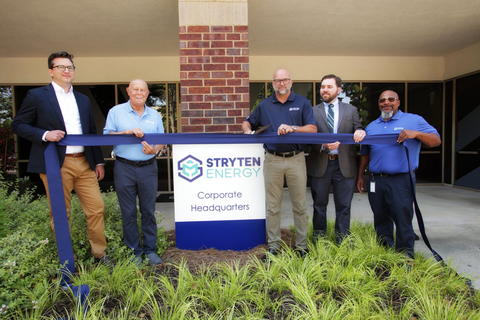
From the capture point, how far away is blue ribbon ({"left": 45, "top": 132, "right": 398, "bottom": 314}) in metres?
2.58

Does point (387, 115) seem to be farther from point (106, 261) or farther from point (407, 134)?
point (106, 261)

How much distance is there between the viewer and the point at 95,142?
283cm

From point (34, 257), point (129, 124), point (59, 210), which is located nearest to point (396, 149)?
point (129, 124)

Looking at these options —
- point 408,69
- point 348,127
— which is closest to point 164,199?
point 348,127

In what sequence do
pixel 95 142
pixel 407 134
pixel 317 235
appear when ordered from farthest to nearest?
1. pixel 317 235
2. pixel 407 134
3. pixel 95 142

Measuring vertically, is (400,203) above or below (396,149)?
below

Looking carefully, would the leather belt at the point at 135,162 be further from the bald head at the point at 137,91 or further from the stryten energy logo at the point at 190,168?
the bald head at the point at 137,91

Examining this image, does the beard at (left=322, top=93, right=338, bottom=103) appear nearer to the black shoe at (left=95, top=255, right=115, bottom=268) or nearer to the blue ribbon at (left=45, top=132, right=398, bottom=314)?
the blue ribbon at (left=45, top=132, right=398, bottom=314)

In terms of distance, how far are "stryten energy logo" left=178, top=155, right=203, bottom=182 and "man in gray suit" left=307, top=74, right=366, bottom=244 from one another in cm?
129

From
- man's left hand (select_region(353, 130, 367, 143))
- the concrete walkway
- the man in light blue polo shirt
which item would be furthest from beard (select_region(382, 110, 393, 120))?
the man in light blue polo shirt

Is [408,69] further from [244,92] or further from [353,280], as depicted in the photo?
[353,280]

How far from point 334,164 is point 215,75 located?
1949mm

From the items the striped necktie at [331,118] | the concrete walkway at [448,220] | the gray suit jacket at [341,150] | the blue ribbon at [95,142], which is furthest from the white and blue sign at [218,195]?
the concrete walkway at [448,220]

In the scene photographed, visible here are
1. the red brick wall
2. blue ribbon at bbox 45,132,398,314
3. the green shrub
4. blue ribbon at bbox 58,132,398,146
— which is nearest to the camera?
the green shrub
